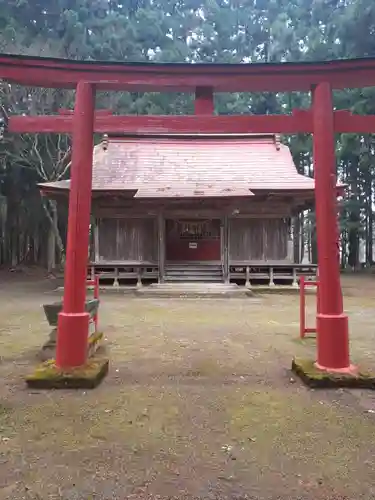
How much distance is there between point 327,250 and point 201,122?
1.92 meters

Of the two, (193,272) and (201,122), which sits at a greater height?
(201,122)

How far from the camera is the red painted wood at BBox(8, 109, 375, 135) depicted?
4.52m

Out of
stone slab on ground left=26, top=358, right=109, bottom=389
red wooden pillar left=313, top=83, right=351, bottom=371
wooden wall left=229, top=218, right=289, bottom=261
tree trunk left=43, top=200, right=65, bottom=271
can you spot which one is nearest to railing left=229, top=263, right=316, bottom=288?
wooden wall left=229, top=218, right=289, bottom=261

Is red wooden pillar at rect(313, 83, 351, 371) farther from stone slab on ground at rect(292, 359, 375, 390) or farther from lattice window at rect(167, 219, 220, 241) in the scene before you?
lattice window at rect(167, 219, 220, 241)

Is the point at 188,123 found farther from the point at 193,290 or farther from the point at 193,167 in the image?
the point at 193,167

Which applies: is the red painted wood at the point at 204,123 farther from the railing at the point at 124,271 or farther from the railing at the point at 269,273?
the railing at the point at 269,273

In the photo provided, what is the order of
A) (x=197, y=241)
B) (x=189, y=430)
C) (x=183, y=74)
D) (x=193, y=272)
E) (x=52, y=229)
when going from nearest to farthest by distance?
(x=189, y=430)
(x=183, y=74)
(x=193, y=272)
(x=197, y=241)
(x=52, y=229)

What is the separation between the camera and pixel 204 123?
4.51 m

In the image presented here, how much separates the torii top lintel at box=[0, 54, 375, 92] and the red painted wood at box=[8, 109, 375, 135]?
Result: 343mm

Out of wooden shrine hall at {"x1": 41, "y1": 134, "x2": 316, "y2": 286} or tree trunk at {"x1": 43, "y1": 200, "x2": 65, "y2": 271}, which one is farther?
tree trunk at {"x1": 43, "y1": 200, "x2": 65, "y2": 271}

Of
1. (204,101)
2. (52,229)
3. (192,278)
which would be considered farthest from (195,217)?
(204,101)

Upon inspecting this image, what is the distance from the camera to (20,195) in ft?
75.0

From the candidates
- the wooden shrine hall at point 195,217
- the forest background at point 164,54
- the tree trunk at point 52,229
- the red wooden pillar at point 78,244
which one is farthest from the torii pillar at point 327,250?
the tree trunk at point 52,229

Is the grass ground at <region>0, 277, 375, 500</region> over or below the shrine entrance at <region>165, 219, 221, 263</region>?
below
